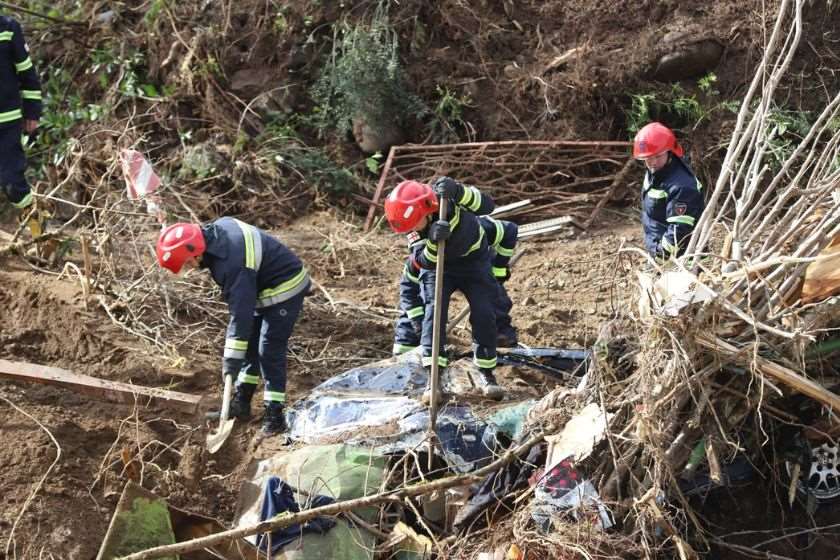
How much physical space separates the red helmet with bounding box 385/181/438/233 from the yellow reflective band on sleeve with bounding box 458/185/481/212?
0.92ft

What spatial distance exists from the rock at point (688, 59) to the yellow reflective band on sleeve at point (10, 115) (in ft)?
18.8

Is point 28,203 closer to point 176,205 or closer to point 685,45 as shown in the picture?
point 176,205

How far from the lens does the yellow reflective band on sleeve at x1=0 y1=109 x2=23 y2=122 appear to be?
719 cm

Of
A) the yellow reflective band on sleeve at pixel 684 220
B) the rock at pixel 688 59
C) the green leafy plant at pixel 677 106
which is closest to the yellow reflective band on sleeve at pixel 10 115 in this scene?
the yellow reflective band on sleeve at pixel 684 220

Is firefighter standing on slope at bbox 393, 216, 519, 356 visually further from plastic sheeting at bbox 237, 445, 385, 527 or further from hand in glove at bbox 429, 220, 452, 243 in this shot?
plastic sheeting at bbox 237, 445, 385, 527

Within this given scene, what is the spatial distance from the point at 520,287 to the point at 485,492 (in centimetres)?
329

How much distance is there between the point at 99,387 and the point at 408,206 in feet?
6.96

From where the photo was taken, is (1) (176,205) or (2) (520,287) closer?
(2) (520,287)

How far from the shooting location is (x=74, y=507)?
5.19 meters

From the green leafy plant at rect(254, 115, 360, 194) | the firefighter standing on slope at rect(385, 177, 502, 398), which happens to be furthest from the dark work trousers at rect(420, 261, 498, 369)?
the green leafy plant at rect(254, 115, 360, 194)

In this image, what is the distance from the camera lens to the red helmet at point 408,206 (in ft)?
18.5

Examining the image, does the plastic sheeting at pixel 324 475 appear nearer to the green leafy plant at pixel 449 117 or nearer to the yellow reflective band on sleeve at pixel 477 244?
the yellow reflective band on sleeve at pixel 477 244

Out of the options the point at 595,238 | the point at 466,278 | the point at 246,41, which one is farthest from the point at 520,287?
the point at 246,41

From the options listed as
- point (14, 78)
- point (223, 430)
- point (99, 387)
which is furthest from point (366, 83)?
point (223, 430)
